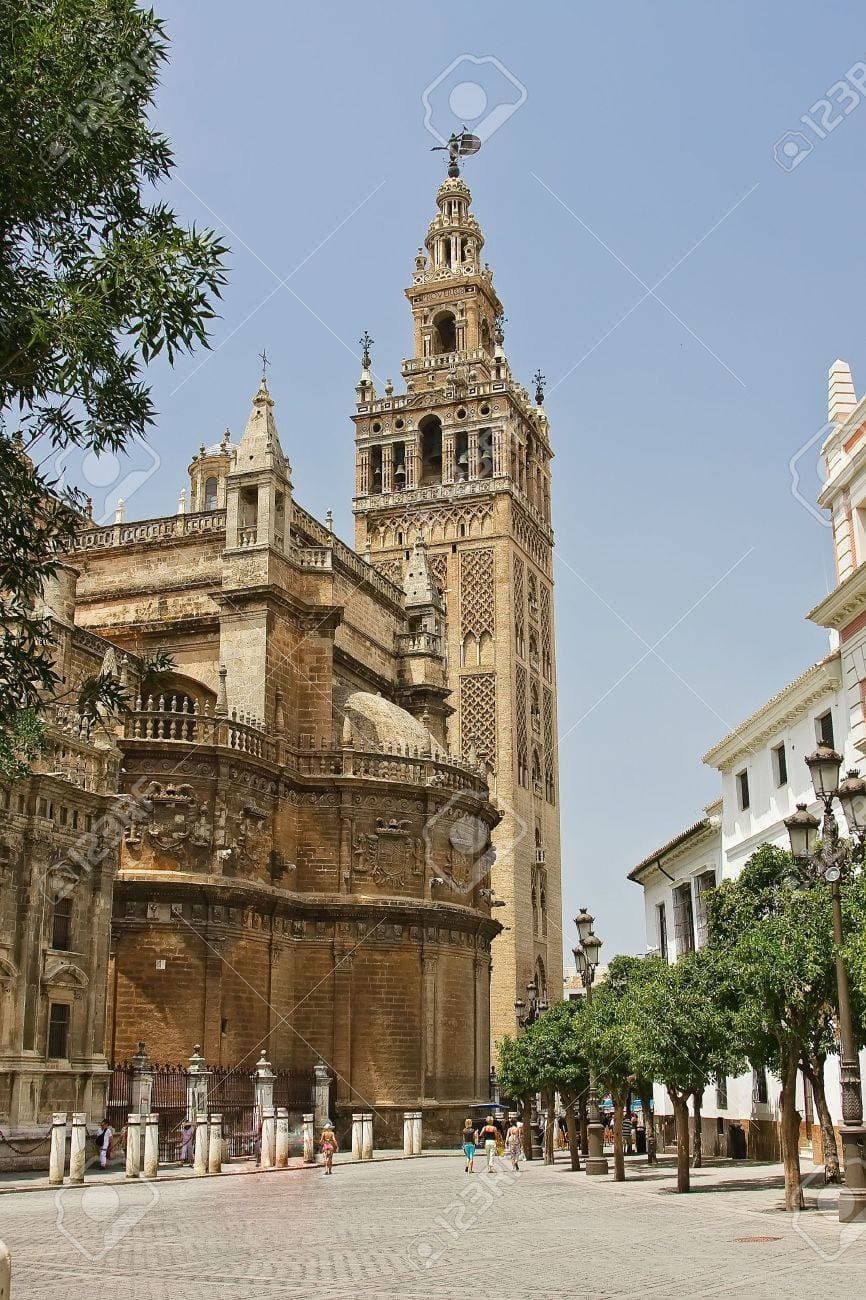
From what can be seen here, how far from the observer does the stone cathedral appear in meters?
22.8

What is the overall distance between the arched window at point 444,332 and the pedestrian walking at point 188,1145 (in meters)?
45.7

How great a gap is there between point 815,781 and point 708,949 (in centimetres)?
550

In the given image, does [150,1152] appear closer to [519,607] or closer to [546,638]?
[519,607]

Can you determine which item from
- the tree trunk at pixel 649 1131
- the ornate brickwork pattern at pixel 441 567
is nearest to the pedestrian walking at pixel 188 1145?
the tree trunk at pixel 649 1131

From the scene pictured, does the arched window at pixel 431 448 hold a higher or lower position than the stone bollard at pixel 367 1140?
A: higher

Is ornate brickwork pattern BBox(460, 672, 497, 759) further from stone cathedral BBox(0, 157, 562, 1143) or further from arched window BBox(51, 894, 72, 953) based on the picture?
arched window BBox(51, 894, 72, 953)

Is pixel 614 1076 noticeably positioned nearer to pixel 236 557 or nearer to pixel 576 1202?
pixel 576 1202

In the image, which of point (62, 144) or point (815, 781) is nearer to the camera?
point (62, 144)

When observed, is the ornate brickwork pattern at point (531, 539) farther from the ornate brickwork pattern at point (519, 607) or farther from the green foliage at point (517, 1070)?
the green foliage at point (517, 1070)

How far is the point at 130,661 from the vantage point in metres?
30.2

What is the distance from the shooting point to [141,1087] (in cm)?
2414

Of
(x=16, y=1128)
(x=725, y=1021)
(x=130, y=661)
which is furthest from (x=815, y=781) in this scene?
(x=130, y=661)

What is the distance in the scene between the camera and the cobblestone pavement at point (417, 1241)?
10594 mm
